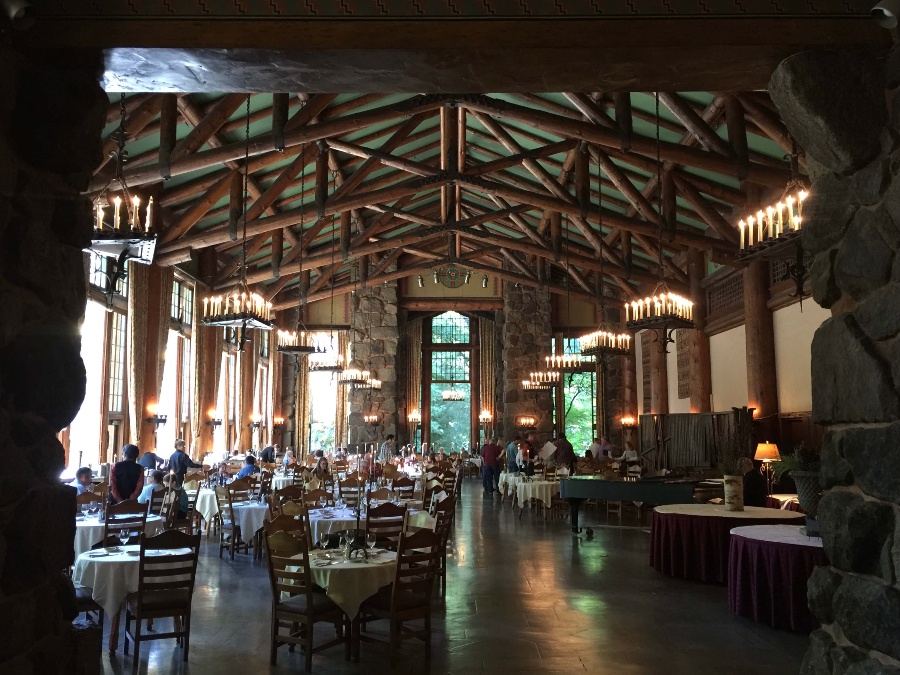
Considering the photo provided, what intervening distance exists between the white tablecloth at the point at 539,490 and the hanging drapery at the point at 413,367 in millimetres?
12426

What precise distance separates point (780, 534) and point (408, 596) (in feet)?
10.1

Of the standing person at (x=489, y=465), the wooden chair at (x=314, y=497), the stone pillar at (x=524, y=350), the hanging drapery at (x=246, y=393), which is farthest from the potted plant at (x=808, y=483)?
the stone pillar at (x=524, y=350)

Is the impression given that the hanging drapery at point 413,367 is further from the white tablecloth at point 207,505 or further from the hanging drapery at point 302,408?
the white tablecloth at point 207,505

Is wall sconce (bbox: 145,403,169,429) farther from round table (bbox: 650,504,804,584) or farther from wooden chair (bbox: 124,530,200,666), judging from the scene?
round table (bbox: 650,504,804,584)

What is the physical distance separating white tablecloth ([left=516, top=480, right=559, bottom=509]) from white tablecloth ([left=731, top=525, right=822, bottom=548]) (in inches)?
261

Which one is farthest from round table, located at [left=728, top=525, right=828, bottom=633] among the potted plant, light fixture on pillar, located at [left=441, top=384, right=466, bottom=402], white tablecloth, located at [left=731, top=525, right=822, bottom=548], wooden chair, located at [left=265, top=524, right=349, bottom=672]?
light fixture on pillar, located at [left=441, top=384, right=466, bottom=402]

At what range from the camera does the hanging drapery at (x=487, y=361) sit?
25.8m

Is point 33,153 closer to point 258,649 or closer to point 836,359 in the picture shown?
point 836,359

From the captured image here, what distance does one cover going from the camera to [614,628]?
588cm

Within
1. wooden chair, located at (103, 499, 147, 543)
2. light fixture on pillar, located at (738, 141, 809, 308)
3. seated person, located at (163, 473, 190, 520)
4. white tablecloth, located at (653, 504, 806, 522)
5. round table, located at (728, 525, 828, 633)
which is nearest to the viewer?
light fixture on pillar, located at (738, 141, 809, 308)

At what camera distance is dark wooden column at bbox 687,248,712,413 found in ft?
52.2

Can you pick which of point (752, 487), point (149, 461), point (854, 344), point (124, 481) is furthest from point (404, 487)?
point (854, 344)

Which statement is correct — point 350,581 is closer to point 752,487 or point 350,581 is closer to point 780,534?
point 780,534

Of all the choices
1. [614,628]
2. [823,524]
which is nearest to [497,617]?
[614,628]
